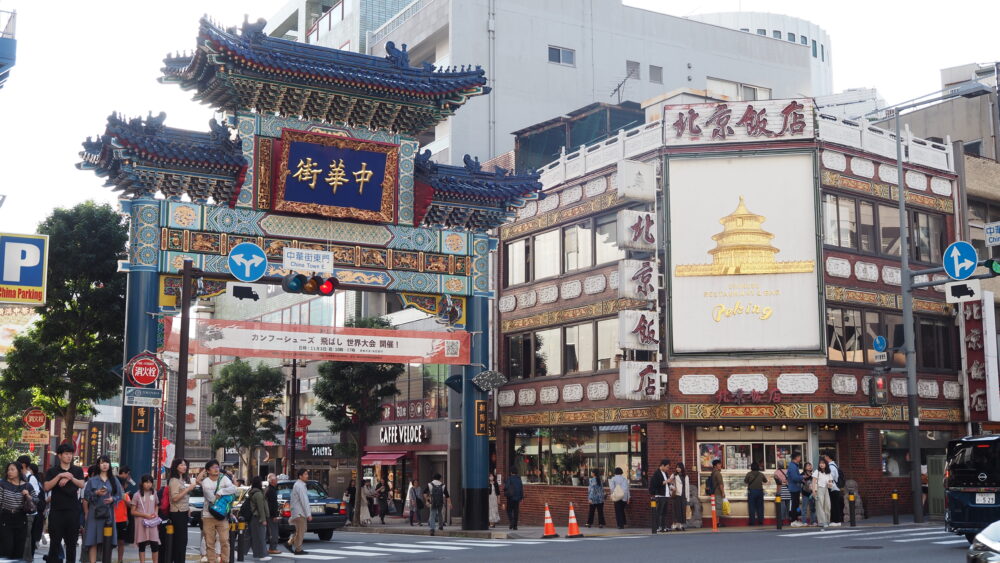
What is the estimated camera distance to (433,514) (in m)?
32.2

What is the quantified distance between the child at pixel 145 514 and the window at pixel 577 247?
20651 mm

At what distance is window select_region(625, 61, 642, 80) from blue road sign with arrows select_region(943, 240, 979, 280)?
26021 millimetres

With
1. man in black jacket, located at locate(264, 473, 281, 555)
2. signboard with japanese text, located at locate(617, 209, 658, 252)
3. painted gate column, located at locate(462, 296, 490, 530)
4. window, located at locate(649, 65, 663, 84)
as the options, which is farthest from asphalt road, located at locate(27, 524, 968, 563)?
window, located at locate(649, 65, 663, 84)

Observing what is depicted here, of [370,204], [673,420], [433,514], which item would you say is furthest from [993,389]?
[370,204]

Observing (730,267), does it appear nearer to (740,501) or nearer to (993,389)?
(740,501)

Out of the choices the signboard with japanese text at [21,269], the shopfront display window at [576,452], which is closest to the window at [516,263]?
the shopfront display window at [576,452]

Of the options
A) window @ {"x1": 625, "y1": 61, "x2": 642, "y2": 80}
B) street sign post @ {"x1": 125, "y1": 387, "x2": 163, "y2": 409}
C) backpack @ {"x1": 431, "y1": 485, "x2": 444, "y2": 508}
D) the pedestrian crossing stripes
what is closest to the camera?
street sign post @ {"x1": 125, "y1": 387, "x2": 163, "y2": 409}

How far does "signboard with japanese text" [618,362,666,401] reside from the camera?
3238 centimetres

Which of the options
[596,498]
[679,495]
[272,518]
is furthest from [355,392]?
[272,518]

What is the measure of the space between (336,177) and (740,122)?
12.8m

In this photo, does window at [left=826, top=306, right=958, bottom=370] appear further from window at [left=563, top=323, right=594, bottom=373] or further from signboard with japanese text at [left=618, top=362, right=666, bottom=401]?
window at [left=563, top=323, right=594, bottom=373]

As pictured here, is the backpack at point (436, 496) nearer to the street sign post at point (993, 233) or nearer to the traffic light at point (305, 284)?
the traffic light at point (305, 284)

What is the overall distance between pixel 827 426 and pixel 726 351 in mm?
3962

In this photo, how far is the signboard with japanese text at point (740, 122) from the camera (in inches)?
1323
